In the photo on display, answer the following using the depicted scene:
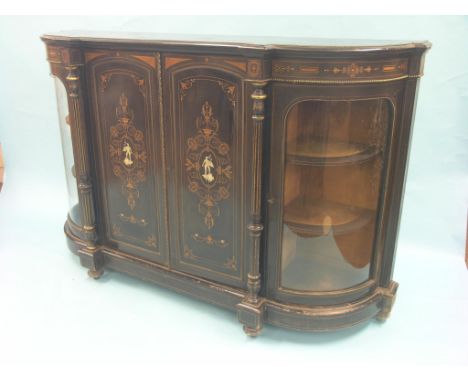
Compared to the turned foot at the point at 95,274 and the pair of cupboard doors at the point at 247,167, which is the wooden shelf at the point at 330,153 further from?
the turned foot at the point at 95,274

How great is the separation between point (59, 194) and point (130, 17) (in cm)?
123

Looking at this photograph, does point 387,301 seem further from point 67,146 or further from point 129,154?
point 67,146

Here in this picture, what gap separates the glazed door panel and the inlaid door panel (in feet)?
0.29

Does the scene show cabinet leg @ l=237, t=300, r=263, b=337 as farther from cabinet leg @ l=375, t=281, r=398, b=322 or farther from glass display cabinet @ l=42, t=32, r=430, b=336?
cabinet leg @ l=375, t=281, r=398, b=322

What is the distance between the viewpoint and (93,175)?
2.17m

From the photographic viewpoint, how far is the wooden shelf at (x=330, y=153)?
1.73 m

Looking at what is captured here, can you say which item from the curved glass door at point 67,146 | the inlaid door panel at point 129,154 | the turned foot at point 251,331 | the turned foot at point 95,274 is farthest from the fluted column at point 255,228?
the curved glass door at point 67,146

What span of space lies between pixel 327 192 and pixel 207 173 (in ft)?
1.52

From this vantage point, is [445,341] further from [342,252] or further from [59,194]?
[59,194]

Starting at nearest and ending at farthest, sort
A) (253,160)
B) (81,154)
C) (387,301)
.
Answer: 1. (253,160)
2. (387,301)
3. (81,154)

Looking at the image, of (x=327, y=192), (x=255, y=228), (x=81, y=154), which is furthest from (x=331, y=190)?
(x=81, y=154)

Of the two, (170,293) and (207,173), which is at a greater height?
(207,173)

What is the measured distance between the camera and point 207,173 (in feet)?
6.07

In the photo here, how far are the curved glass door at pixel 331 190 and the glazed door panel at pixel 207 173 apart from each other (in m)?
0.20
